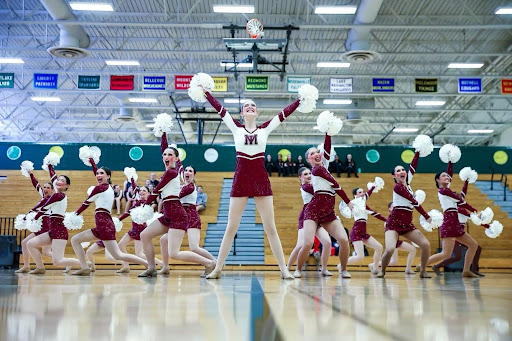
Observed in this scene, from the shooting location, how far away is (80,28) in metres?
17.8

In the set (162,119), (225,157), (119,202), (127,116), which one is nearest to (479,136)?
(225,157)

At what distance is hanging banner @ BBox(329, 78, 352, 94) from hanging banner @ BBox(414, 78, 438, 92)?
2631 millimetres

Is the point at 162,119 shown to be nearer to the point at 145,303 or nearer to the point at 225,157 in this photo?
the point at 145,303

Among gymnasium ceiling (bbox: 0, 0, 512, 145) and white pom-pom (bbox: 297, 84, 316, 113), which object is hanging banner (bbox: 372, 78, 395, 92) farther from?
white pom-pom (bbox: 297, 84, 316, 113)

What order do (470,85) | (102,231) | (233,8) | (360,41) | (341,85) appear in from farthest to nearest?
(341,85) < (470,85) < (360,41) < (233,8) < (102,231)

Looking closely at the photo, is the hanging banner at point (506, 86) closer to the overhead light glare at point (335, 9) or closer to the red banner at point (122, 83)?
the overhead light glare at point (335, 9)

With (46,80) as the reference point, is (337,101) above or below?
above

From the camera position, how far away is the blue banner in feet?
64.7

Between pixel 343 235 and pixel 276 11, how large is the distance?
496 inches

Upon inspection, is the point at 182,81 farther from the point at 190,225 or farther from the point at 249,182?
the point at 249,182

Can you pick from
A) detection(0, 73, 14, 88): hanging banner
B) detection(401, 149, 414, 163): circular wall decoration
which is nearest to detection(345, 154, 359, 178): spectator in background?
detection(401, 149, 414, 163): circular wall decoration

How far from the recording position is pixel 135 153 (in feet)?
67.5

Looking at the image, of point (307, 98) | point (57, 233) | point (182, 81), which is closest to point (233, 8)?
point (182, 81)

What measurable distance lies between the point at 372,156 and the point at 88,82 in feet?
39.3
